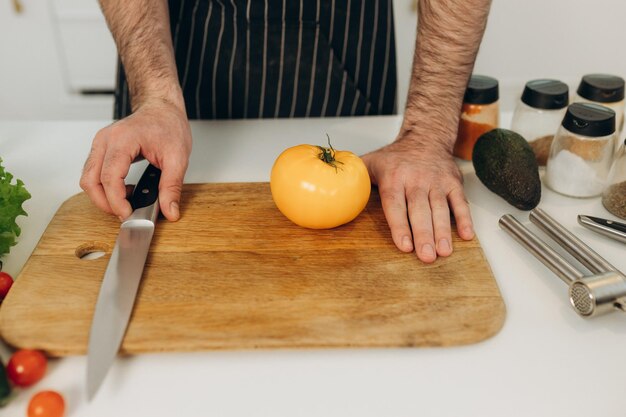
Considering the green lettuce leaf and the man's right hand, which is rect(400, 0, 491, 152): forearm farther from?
the green lettuce leaf

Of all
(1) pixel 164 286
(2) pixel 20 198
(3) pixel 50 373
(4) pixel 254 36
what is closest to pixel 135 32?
(4) pixel 254 36

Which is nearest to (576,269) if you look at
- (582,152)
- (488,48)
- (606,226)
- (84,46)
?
(606,226)

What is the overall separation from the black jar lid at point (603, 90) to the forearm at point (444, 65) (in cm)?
20

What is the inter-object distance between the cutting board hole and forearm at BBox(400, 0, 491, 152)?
536 millimetres

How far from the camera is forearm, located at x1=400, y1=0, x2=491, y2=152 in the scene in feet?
3.35

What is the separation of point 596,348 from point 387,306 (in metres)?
0.25

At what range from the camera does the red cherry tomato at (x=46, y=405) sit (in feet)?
1.87

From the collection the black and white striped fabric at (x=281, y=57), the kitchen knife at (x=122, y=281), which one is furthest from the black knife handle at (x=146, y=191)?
the black and white striped fabric at (x=281, y=57)

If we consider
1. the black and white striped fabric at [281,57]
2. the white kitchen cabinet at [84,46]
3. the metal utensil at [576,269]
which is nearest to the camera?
the metal utensil at [576,269]

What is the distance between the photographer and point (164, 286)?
0.73 meters

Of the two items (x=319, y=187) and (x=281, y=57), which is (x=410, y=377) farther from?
(x=281, y=57)

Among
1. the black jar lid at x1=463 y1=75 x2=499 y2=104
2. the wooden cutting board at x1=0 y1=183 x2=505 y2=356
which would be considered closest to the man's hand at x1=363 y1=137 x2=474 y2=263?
the wooden cutting board at x1=0 y1=183 x2=505 y2=356

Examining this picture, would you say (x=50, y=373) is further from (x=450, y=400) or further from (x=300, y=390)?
(x=450, y=400)

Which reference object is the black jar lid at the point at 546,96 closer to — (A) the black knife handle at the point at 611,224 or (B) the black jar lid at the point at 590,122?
(B) the black jar lid at the point at 590,122
